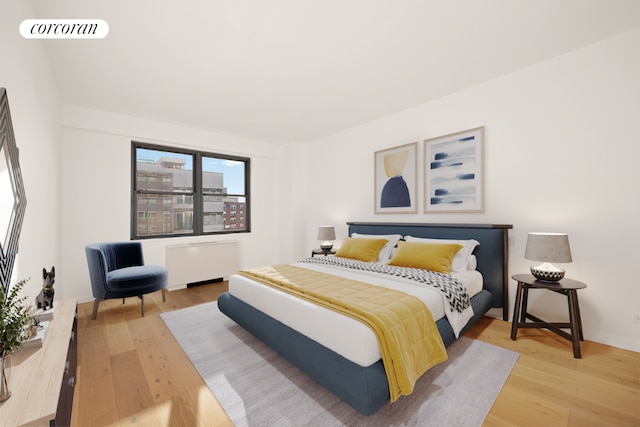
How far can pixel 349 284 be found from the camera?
2465 mm

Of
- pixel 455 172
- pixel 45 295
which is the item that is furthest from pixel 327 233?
pixel 45 295

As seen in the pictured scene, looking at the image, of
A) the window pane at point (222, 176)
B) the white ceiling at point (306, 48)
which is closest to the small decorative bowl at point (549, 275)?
the white ceiling at point (306, 48)

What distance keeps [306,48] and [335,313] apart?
2358 millimetres

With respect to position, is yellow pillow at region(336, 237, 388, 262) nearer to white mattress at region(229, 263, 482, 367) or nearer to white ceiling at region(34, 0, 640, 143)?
white mattress at region(229, 263, 482, 367)

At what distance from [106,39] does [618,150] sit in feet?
15.4

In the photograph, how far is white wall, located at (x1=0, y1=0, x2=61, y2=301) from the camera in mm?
1644

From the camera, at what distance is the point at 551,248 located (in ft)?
7.80

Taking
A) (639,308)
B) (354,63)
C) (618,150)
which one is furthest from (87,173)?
(639,308)

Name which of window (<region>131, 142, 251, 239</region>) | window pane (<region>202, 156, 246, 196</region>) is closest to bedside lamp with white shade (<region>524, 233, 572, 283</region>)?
window (<region>131, 142, 251, 239</region>)

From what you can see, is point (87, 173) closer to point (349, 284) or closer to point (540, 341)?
point (349, 284)

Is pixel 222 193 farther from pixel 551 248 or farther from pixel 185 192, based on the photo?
pixel 551 248

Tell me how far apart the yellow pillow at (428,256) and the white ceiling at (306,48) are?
1942mm

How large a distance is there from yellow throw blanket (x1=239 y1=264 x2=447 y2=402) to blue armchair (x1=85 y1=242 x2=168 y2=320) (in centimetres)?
178

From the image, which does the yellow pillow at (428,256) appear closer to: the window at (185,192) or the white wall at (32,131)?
the white wall at (32,131)
